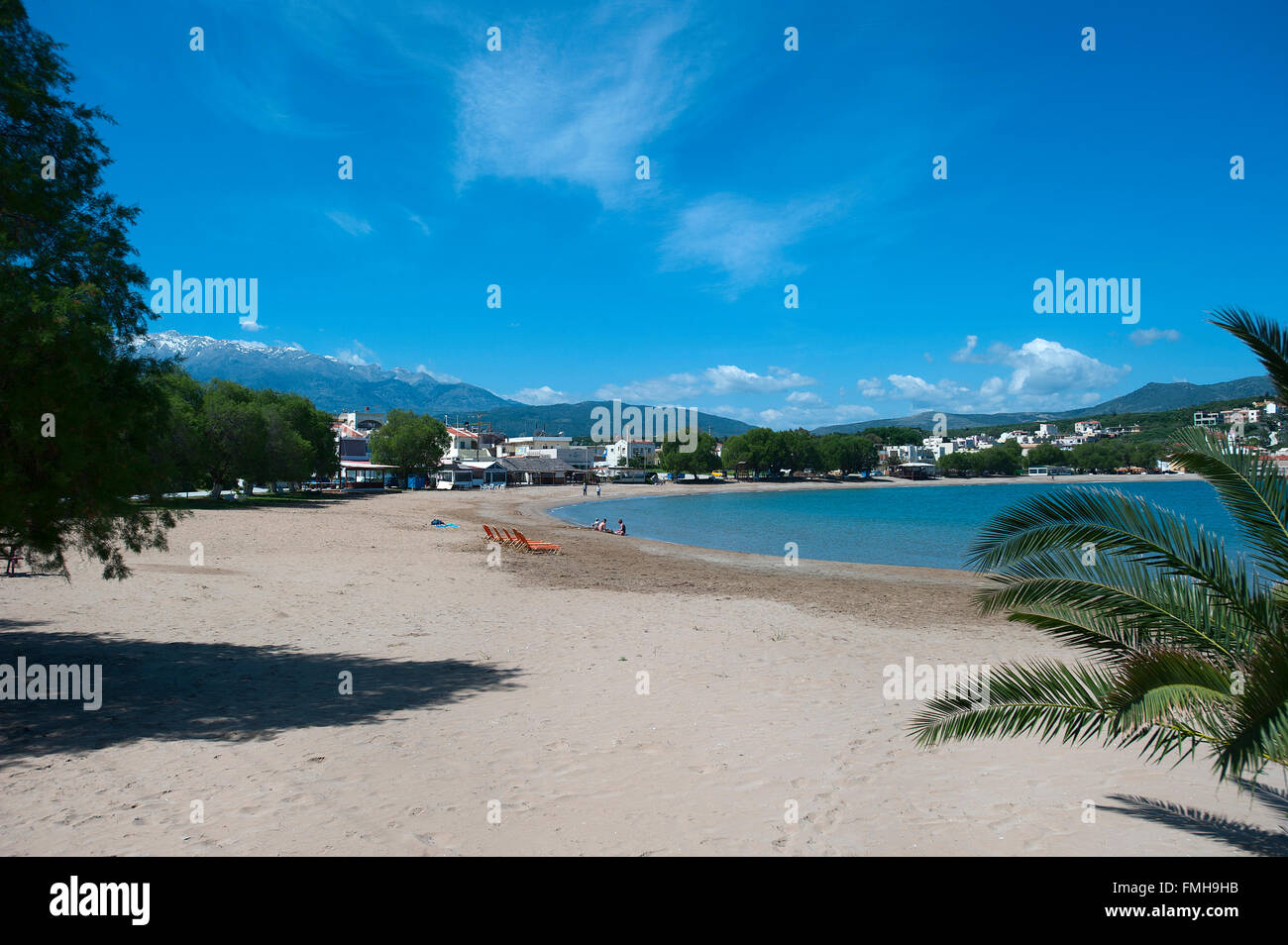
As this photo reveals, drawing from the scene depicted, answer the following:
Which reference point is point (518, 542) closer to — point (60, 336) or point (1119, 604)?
point (60, 336)

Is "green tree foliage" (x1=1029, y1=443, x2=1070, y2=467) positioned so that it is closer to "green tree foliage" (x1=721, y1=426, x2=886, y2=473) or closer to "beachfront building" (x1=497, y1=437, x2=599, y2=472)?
"green tree foliage" (x1=721, y1=426, x2=886, y2=473)

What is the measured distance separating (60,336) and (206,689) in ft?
13.7

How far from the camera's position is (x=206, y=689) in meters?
7.90

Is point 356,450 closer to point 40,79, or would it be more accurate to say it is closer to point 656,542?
point 656,542

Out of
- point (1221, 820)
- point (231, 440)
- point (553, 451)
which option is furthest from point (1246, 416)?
point (553, 451)

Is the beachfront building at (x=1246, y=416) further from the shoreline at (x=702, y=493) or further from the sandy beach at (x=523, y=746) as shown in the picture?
the sandy beach at (x=523, y=746)

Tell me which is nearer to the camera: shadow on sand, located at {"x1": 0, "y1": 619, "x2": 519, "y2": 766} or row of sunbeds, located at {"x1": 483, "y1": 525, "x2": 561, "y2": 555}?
shadow on sand, located at {"x1": 0, "y1": 619, "x2": 519, "y2": 766}

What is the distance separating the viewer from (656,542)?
33.8 metres

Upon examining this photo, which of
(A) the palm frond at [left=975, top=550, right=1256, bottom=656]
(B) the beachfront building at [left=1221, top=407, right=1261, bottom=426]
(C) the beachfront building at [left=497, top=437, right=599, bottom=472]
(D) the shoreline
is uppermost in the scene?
(C) the beachfront building at [left=497, top=437, right=599, bottom=472]

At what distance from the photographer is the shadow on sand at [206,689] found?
6496mm

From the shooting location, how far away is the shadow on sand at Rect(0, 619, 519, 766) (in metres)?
6.50

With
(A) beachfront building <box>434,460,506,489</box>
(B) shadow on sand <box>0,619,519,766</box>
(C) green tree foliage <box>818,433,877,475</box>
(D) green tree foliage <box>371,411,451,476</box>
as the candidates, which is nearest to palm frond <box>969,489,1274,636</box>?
(B) shadow on sand <box>0,619,519,766</box>

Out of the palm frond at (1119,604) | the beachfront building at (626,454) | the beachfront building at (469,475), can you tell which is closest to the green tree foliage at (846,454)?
the beachfront building at (626,454)

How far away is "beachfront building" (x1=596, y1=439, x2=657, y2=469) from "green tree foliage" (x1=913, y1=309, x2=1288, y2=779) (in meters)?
135
